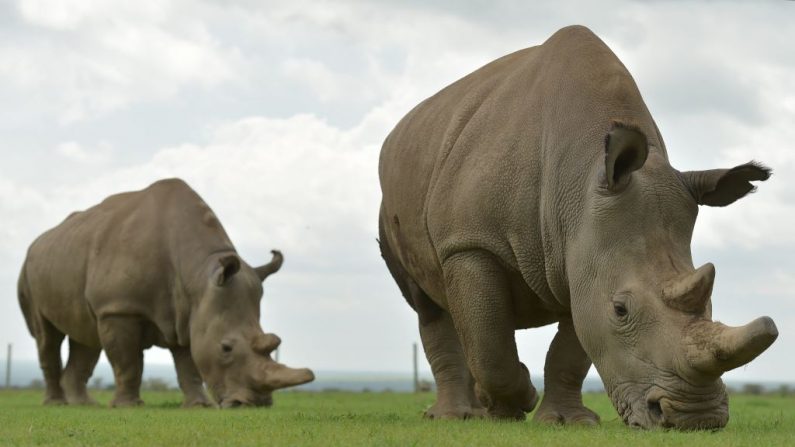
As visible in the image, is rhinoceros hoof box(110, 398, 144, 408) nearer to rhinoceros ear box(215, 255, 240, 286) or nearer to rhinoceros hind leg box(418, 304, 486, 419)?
rhinoceros ear box(215, 255, 240, 286)

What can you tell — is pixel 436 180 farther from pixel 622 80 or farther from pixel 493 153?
pixel 622 80

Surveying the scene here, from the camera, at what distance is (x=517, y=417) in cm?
895

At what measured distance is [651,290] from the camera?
7.09m

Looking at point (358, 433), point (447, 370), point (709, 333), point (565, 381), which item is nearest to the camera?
point (709, 333)

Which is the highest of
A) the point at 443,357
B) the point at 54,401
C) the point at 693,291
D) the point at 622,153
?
the point at 622,153

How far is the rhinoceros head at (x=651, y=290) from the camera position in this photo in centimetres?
679

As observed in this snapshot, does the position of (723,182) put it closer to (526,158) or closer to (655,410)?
(526,158)

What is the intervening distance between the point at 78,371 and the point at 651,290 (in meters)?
12.6

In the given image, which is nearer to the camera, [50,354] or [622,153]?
[622,153]

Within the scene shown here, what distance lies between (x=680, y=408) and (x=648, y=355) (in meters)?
0.34

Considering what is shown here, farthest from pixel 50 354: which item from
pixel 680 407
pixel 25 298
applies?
pixel 680 407

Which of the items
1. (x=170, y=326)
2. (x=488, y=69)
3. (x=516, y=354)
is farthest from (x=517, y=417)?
(x=170, y=326)

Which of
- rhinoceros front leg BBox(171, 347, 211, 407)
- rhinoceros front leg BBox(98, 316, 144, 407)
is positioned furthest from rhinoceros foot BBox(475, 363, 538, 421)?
rhinoceros front leg BBox(98, 316, 144, 407)

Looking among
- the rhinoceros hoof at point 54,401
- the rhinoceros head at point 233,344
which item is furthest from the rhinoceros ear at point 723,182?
the rhinoceros hoof at point 54,401
